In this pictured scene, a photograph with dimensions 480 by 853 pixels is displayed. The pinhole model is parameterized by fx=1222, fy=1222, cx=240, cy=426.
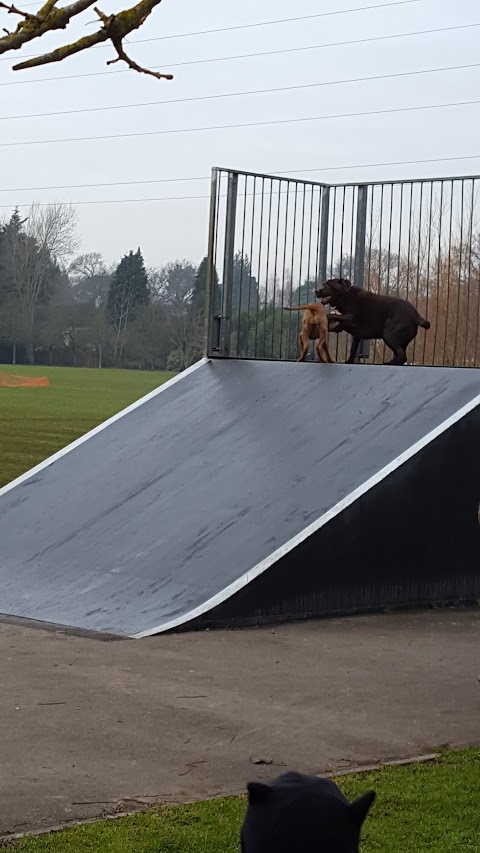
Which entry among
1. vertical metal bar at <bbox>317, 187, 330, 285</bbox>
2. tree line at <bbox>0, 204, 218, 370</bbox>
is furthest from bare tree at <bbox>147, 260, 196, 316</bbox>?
vertical metal bar at <bbox>317, 187, 330, 285</bbox>

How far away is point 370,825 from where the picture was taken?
5289 millimetres

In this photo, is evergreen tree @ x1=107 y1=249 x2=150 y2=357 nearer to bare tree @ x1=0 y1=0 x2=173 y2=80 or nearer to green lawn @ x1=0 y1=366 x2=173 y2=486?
green lawn @ x1=0 y1=366 x2=173 y2=486

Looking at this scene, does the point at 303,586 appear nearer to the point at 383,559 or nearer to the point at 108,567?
the point at 383,559

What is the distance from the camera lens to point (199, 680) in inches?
314

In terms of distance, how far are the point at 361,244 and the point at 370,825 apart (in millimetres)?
11270

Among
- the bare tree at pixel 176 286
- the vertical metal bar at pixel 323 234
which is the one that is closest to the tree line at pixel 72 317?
the bare tree at pixel 176 286

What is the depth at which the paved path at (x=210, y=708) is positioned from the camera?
5.94m

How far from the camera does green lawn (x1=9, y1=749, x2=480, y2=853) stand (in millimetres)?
4969

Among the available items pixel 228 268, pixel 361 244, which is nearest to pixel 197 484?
pixel 228 268

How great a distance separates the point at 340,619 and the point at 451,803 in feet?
14.7

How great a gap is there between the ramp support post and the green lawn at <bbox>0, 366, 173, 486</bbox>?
8513mm

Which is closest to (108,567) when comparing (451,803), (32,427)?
(451,803)

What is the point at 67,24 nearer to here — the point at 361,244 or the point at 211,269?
the point at 211,269

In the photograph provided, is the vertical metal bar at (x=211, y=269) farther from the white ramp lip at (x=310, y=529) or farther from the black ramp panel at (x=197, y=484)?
the white ramp lip at (x=310, y=529)
